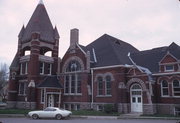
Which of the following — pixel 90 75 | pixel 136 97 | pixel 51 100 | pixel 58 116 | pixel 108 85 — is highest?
pixel 90 75

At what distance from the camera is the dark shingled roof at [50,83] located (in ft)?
114

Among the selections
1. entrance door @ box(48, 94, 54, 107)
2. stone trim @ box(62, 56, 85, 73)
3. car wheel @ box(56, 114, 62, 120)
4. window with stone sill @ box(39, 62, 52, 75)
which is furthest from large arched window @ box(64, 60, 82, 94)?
car wheel @ box(56, 114, 62, 120)

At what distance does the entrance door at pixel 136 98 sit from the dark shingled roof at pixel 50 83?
1278cm

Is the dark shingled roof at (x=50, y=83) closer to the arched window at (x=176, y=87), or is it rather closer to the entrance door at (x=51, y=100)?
the entrance door at (x=51, y=100)

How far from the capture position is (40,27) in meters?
39.0

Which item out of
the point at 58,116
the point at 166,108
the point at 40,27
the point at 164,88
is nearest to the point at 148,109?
the point at 166,108

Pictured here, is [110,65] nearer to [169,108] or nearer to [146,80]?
[146,80]

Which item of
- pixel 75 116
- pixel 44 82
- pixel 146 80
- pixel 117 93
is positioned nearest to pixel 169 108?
pixel 146 80

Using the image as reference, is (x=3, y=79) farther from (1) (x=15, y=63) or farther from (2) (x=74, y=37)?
(2) (x=74, y=37)

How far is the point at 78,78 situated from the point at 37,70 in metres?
7.12

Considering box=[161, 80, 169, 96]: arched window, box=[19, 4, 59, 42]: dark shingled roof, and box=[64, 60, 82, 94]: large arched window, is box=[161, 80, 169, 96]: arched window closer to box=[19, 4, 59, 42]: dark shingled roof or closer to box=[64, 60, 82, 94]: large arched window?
box=[64, 60, 82, 94]: large arched window

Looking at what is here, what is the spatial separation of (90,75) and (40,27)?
527 inches

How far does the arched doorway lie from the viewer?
2909 cm

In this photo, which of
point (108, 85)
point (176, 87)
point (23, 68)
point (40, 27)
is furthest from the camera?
point (40, 27)
